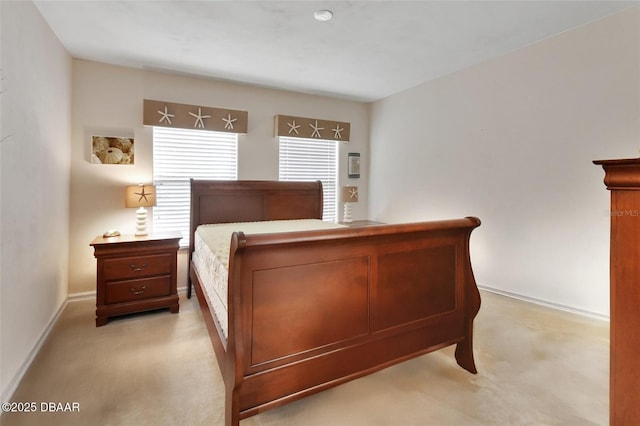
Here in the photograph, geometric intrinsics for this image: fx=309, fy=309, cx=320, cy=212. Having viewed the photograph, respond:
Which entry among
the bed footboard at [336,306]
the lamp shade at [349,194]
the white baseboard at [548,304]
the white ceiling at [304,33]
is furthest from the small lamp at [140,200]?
the white baseboard at [548,304]

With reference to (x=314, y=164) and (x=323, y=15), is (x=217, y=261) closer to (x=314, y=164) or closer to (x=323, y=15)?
(x=323, y=15)

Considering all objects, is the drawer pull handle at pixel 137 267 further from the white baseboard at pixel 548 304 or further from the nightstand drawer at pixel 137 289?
the white baseboard at pixel 548 304

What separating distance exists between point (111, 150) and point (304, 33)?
2411mm

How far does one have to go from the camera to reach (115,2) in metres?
2.31

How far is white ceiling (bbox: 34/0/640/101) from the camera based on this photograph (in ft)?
7.84

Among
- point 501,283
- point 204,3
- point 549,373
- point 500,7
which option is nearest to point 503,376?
point 549,373

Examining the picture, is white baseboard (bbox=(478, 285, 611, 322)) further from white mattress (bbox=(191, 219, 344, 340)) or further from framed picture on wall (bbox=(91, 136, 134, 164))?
framed picture on wall (bbox=(91, 136, 134, 164))

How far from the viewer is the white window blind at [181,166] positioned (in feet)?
12.1

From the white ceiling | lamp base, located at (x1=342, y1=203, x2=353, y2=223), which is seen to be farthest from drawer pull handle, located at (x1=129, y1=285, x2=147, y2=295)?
lamp base, located at (x1=342, y1=203, x2=353, y2=223)

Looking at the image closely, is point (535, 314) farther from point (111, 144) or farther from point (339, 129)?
point (111, 144)

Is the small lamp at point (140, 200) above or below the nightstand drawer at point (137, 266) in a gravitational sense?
above

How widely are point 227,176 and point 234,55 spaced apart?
4.83 feet

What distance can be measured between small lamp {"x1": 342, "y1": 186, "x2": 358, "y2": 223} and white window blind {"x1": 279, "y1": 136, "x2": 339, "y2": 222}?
217 millimetres

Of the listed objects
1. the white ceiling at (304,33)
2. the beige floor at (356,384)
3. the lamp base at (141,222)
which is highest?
the white ceiling at (304,33)
